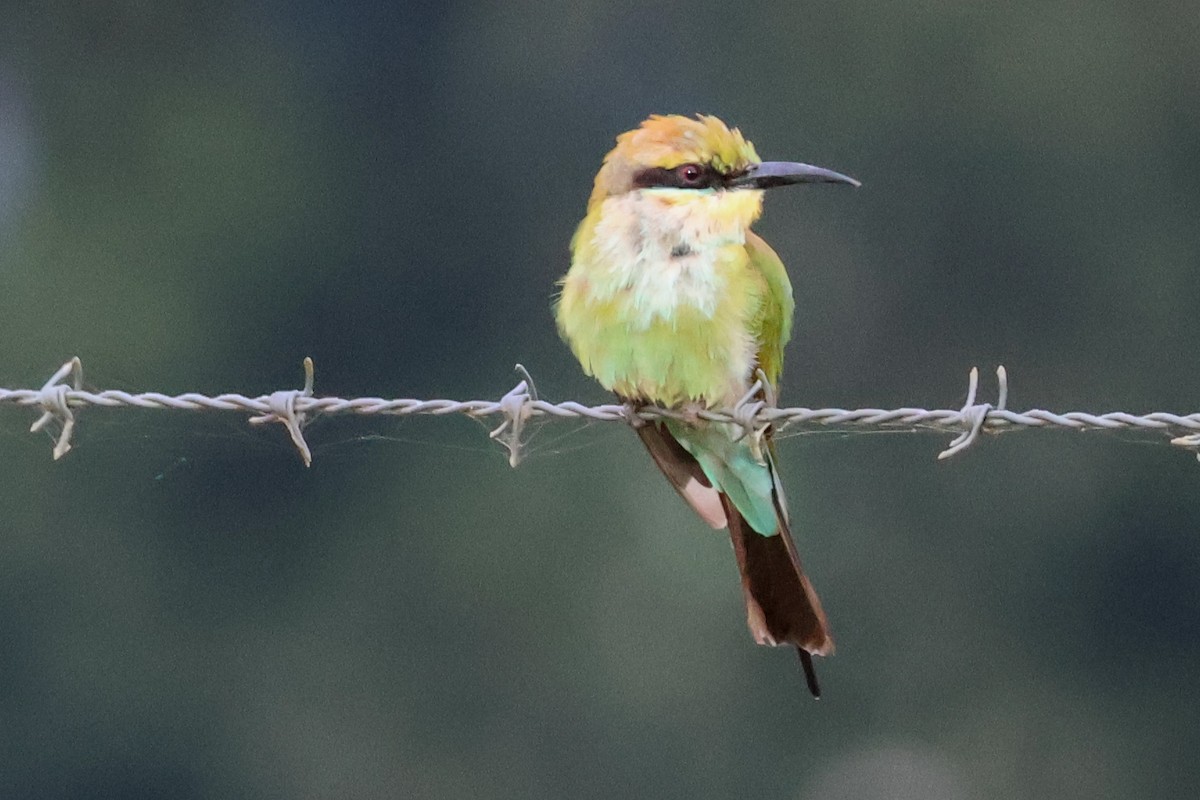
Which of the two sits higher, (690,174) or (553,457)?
(690,174)

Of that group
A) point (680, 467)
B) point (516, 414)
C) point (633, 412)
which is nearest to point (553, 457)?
point (680, 467)

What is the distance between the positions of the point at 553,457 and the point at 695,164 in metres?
5.42

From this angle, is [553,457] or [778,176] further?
[553,457]

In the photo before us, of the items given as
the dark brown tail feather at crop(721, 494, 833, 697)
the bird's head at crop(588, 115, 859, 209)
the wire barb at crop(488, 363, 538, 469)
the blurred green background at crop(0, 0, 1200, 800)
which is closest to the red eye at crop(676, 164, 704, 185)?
the bird's head at crop(588, 115, 859, 209)

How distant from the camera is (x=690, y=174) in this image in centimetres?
204

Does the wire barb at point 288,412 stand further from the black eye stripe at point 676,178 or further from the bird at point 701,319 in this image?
the black eye stripe at point 676,178

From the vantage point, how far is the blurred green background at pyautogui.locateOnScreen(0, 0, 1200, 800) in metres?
7.34

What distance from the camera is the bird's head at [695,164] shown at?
6.69 feet

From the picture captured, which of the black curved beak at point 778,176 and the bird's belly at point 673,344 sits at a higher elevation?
the black curved beak at point 778,176

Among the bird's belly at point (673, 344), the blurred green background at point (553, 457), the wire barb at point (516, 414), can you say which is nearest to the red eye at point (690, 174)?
the bird's belly at point (673, 344)

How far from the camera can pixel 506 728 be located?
7.54 meters

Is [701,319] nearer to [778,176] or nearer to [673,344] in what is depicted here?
[673,344]

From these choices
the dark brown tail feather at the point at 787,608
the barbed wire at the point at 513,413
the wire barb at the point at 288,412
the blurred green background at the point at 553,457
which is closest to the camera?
the barbed wire at the point at 513,413

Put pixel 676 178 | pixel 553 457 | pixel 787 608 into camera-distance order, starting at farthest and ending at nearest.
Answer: pixel 553 457 < pixel 676 178 < pixel 787 608
